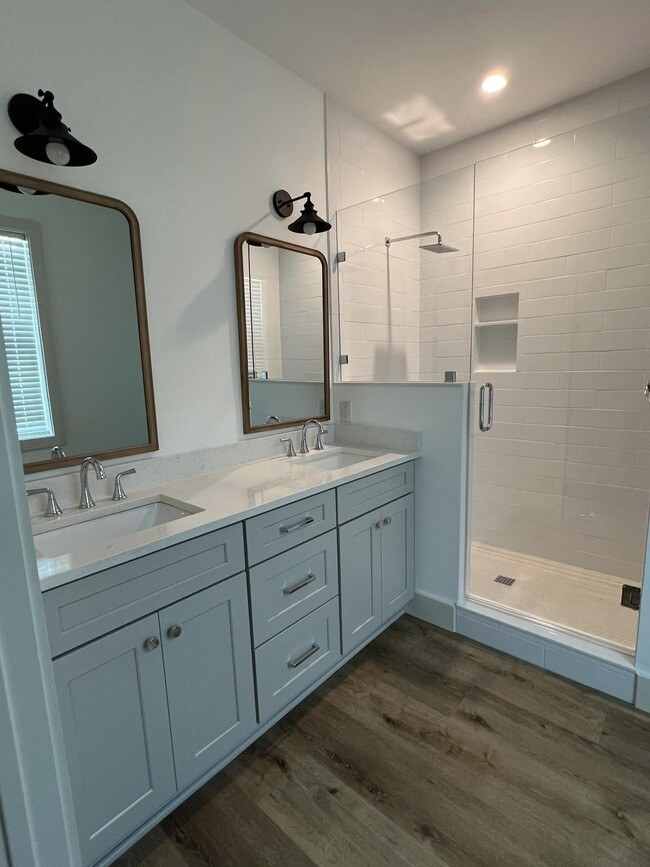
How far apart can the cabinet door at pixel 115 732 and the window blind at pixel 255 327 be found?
4.12 feet

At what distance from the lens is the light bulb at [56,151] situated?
1.29 metres

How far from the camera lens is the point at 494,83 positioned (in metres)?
2.29

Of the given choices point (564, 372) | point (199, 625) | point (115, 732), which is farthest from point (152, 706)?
point (564, 372)

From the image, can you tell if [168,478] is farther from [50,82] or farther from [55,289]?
[50,82]

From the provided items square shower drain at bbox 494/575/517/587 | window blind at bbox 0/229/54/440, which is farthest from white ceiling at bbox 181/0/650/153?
square shower drain at bbox 494/575/517/587

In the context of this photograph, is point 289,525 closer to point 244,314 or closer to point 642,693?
point 244,314

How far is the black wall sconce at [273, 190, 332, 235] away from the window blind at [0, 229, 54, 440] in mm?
1126

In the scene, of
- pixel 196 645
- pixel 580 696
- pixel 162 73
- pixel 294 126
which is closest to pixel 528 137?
pixel 294 126

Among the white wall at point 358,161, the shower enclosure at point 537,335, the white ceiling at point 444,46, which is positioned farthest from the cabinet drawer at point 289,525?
the white ceiling at point 444,46

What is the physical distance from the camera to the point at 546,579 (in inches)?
102

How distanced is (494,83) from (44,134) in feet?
7.16

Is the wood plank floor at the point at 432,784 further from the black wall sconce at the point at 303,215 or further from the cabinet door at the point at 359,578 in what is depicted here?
the black wall sconce at the point at 303,215

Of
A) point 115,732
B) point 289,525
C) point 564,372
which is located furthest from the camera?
point 564,372

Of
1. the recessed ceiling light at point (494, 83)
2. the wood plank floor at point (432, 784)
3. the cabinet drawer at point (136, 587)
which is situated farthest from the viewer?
the recessed ceiling light at point (494, 83)
